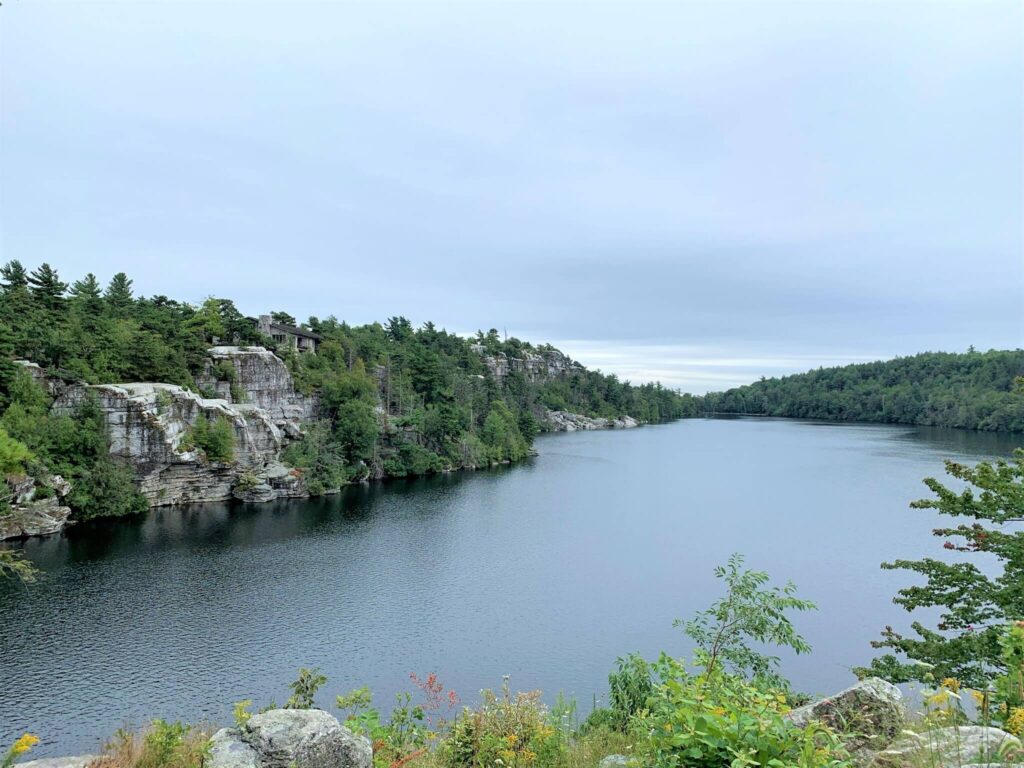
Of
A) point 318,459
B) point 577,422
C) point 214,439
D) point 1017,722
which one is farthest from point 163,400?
point 577,422

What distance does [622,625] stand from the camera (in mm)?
21094

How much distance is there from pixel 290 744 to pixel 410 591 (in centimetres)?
2116

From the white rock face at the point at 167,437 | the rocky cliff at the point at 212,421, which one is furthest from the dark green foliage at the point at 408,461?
the white rock face at the point at 167,437

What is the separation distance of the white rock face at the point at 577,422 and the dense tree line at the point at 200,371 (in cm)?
2761

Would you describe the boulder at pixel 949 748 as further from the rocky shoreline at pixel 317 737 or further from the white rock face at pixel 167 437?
the white rock face at pixel 167 437

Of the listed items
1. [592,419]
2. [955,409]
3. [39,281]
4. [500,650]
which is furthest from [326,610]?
[955,409]

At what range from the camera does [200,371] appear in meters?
45.4

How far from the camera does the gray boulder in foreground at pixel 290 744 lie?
438 centimetres

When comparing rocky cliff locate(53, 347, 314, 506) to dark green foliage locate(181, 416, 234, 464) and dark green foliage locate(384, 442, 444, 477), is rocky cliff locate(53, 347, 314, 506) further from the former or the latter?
dark green foliage locate(384, 442, 444, 477)

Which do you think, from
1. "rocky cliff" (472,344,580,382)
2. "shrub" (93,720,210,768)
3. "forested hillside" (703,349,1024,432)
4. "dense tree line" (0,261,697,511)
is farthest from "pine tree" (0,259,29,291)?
"forested hillside" (703,349,1024,432)

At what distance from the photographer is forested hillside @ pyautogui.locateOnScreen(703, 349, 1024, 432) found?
103 m

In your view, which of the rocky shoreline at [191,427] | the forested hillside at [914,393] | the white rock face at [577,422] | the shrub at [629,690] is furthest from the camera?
the white rock face at [577,422]

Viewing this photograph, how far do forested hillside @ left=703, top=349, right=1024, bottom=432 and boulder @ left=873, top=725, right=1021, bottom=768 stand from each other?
108293 millimetres

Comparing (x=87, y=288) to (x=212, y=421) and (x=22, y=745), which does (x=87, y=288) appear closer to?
(x=212, y=421)
